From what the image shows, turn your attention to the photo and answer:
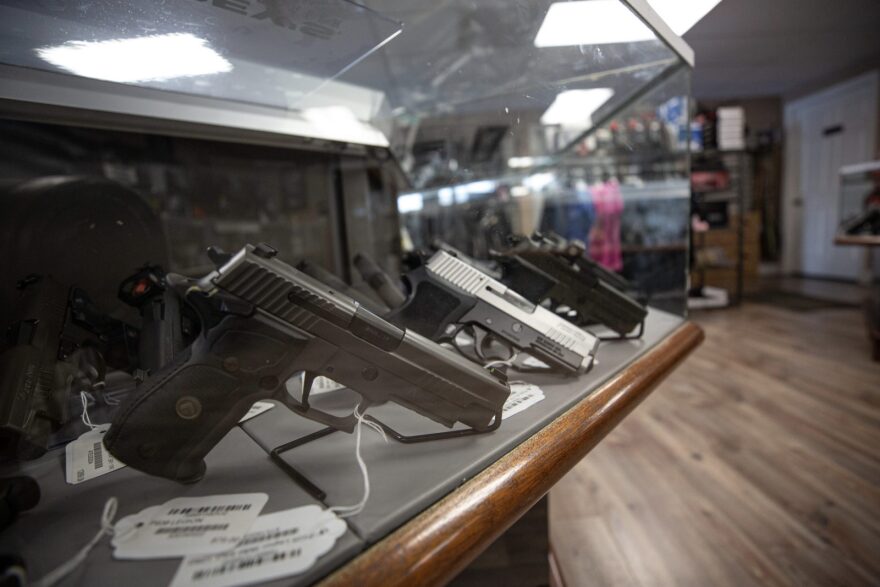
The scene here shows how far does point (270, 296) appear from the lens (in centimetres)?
57

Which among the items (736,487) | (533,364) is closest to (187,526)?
(533,364)

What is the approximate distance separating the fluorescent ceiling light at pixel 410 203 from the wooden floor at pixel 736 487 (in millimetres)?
1604

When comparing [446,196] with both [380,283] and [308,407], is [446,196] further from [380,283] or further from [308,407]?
[308,407]

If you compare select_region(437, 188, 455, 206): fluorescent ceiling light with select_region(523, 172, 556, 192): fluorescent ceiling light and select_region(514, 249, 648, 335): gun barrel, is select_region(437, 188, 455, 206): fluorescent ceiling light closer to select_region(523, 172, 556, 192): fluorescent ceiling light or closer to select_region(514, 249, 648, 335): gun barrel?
select_region(523, 172, 556, 192): fluorescent ceiling light

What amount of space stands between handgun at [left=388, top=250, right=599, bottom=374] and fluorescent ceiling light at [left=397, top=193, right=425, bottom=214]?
1.33 meters

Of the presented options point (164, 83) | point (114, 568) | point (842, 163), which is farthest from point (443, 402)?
point (842, 163)

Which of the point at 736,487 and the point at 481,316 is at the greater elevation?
the point at 481,316

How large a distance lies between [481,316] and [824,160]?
8113mm

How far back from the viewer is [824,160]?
6184 millimetres

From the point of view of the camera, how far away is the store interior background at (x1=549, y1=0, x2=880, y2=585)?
1.34 metres

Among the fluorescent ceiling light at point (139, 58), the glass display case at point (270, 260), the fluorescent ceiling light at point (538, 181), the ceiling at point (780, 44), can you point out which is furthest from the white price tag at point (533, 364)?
the fluorescent ceiling light at point (538, 181)

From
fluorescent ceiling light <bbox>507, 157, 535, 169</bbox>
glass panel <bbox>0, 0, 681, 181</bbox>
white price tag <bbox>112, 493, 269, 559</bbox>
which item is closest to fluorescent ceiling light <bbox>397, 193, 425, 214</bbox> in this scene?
glass panel <bbox>0, 0, 681, 181</bbox>

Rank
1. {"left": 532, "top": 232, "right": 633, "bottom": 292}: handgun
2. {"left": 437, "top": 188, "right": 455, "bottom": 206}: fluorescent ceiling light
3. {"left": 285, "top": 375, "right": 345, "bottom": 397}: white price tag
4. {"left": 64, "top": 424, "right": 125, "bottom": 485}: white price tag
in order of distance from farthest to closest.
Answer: {"left": 437, "top": 188, "right": 455, "bottom": 206}: fluorescent ceiling light → {"left": 532, "top": 232, "right": 633, "bottom": 292}: handgun → {"left": 285, "top": 375, "right": 345, "bottom": 397}: white price tag → {"left": 64, "top": 424, "right": 125, "bottom": 485}: white price tag

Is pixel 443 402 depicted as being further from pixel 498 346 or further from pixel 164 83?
pixel 164 83
